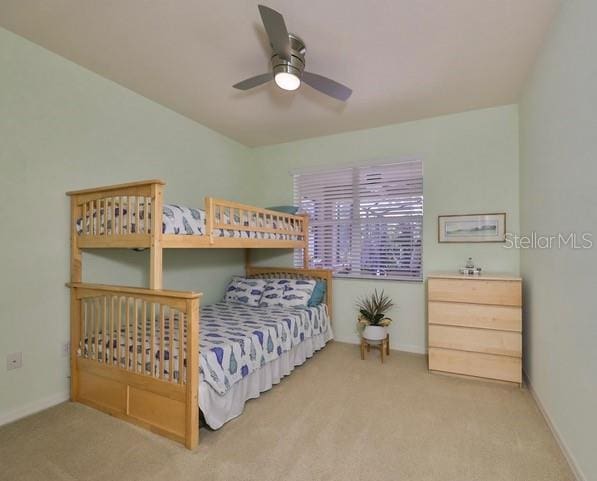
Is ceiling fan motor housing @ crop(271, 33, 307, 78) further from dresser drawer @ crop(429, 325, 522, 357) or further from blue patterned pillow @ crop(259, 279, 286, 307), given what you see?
dresser drawer @ crop(429, 325, 522, 357)

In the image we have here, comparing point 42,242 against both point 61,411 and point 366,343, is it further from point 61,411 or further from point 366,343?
point 366,343

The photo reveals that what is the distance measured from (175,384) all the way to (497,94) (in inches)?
136

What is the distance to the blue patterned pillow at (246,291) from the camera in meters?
3.55

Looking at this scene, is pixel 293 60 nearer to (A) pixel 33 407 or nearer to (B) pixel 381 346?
(B) pixel 381 346

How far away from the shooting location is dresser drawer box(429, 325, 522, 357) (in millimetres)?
2576

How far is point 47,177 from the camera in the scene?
7.40ft

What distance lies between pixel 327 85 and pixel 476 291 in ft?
6.76

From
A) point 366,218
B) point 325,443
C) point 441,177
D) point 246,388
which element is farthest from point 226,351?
point 441,177

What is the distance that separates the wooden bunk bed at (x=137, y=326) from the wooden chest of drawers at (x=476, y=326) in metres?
1.88

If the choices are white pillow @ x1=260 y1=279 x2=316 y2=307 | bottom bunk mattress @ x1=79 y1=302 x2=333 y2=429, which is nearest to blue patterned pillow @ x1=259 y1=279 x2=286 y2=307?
white pillow @ x1=260 y1=279 x2=316 y2=307

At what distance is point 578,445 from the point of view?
155 cm

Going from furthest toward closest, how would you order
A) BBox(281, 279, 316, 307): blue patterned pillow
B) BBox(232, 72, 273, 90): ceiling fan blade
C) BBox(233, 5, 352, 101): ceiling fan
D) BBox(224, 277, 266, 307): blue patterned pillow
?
BBox(224, 277, 266, 307): blue patterned pillow, BBox(281, 279, 316, 307): blue patterned pillow, BBox(232, 72, 273, 90): ceiling fan blade, BBox(233, 5, 352, 101): ceiling fan

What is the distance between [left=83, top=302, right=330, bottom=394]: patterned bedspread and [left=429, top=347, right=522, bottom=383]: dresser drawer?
1.19m

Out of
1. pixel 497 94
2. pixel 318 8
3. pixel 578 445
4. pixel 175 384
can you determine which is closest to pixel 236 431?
pixel 175 384
